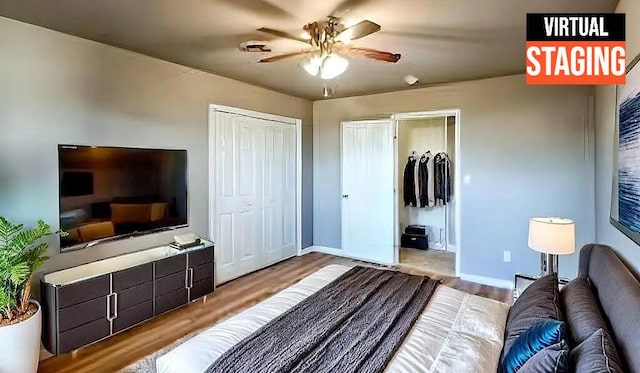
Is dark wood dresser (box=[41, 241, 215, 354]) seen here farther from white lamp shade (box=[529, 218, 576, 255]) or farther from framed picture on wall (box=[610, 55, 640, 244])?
framed picture on wall (box=[610, 55, 640, 244])

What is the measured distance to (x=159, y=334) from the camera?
2.91m

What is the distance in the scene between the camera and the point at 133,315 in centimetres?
290

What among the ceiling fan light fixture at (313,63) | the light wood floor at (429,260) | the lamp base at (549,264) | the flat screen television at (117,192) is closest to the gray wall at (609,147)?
the lamp base at (549,264)

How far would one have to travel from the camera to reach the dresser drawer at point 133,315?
2795 mm

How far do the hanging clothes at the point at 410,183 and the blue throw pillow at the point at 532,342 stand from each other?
4.42 meters

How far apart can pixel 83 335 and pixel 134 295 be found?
1.40 ft

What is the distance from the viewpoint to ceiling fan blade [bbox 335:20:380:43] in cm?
210

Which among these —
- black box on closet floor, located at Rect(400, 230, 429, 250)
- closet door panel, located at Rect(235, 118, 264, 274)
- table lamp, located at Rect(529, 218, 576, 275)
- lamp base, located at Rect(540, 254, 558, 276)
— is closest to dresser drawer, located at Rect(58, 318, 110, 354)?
closet door panel, located at Rect(235, 118, 264, 274)

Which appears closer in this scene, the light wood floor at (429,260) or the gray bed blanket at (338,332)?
the gray bed blanket at (338,332)

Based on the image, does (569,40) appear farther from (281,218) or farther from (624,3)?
(281,218)

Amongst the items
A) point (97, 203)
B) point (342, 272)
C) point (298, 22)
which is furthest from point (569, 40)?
point (97, 203)

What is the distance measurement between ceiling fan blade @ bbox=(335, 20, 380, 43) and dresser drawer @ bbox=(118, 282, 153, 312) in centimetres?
251

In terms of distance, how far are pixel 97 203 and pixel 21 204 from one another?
0.50 metres

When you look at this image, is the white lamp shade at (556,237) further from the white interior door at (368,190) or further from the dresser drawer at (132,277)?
the dresser drawer at (132,277)
